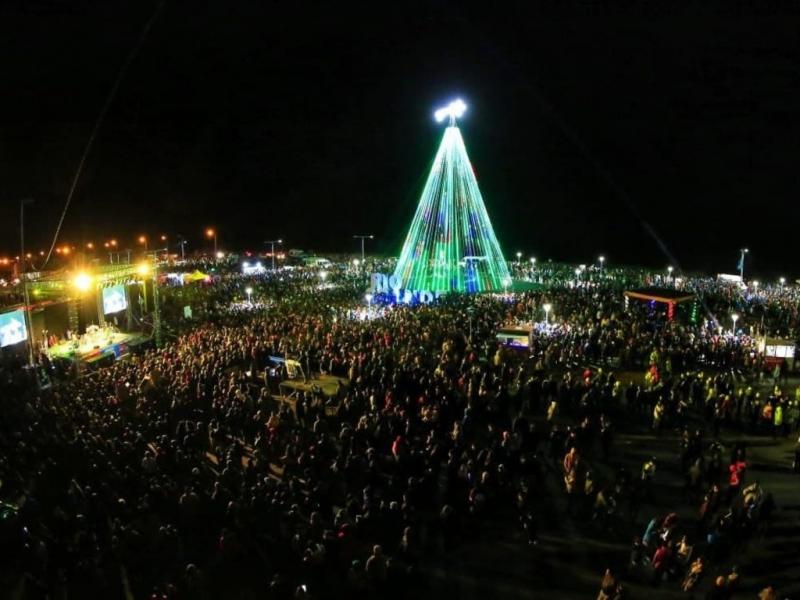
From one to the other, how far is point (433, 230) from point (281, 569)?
24.9m

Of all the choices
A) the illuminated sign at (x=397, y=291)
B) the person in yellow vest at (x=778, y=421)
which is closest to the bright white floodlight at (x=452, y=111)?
the illuminated sign at (x=397, y=291)

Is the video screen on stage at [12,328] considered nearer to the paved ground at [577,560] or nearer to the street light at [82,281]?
the street light at [82,281]

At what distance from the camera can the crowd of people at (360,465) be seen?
286 inches

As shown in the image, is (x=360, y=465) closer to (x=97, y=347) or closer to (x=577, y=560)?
(x=577, y=560)

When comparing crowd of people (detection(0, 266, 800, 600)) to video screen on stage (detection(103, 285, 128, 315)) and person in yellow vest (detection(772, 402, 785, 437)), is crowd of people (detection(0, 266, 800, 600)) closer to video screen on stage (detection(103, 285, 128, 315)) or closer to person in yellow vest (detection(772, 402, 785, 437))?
person in yellow vest (detection(772, 402, 785, 437))

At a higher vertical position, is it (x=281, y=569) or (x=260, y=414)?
(x=260, y=414)

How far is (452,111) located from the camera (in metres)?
28.7

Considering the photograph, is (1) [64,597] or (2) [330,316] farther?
(2) [330,316]

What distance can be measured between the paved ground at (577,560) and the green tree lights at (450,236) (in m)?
20.9

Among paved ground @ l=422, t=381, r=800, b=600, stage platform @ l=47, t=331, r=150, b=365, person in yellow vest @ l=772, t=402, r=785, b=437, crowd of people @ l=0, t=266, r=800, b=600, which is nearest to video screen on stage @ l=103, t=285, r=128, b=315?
stage platform @ l=47, t=331, r=150, b=365

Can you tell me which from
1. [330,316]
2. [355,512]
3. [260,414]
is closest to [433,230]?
[330,316]

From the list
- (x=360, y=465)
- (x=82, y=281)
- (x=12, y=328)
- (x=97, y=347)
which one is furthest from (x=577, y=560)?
(x=82, y=281)

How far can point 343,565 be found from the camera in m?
7.20

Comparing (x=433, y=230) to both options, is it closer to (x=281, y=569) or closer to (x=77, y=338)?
(x=77, y=338)
